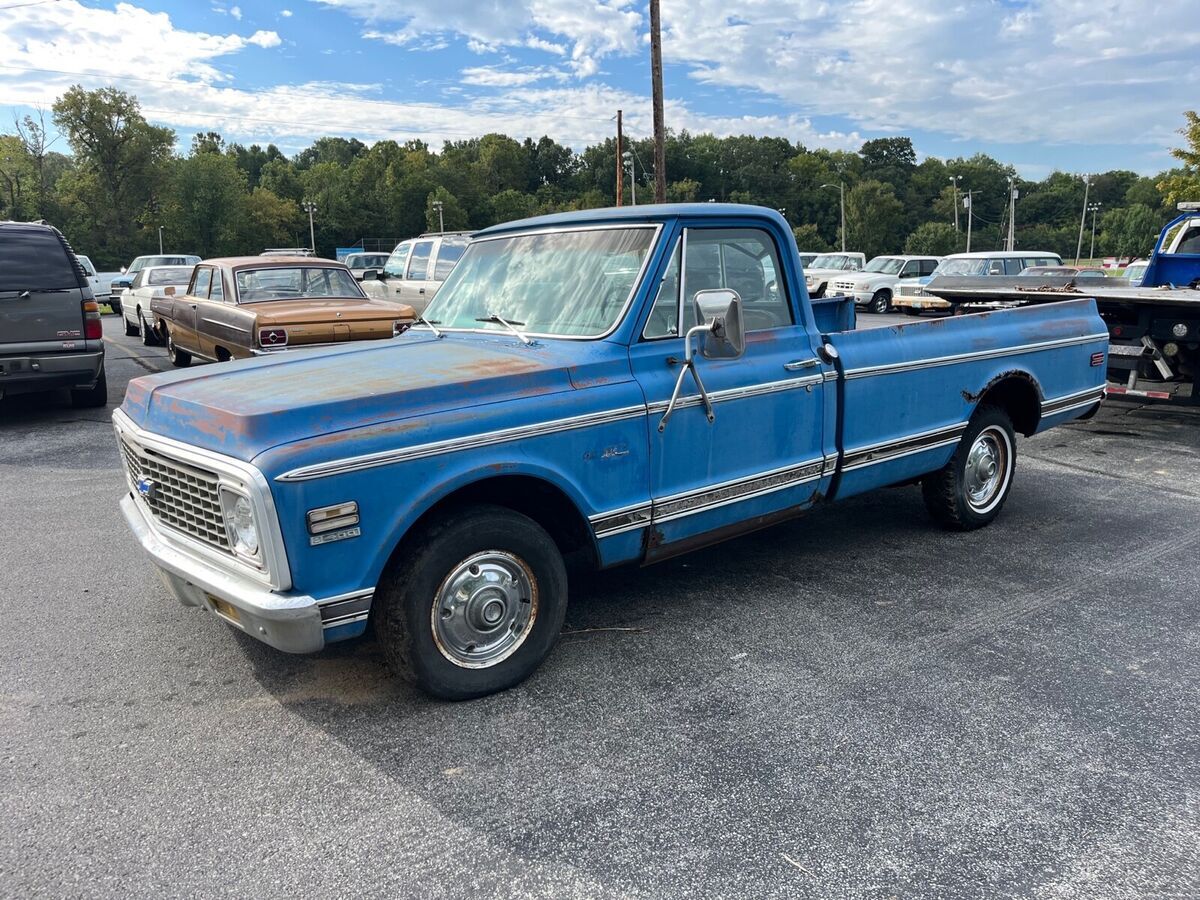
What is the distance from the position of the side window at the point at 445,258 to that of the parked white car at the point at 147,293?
5163mm

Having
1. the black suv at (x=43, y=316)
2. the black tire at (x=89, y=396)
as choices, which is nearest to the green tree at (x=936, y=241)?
the black tire at (x=89, y=396)

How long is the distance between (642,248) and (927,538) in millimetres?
2843

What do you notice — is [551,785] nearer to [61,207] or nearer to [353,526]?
[353,526]

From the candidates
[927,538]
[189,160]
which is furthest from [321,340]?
[189,160]

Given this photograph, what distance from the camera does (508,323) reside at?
4.35m

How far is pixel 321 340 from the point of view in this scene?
9141 mm

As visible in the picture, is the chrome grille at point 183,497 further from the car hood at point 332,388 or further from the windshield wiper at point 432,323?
the windshield wiper at point 432,323

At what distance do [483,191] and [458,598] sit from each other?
402ft

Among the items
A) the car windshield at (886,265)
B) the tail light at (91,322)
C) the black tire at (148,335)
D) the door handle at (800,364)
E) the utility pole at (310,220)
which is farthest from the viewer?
the utility pole at (310,220)

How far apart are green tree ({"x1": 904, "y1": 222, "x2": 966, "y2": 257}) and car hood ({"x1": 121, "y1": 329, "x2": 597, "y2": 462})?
9214 cm

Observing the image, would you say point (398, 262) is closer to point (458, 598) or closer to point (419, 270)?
point (419, 270)

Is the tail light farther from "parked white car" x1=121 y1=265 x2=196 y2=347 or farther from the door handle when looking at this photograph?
the door handle

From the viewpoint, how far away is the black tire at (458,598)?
10.9ft

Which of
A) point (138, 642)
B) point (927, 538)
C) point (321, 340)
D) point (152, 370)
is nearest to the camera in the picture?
point (138, 642)
